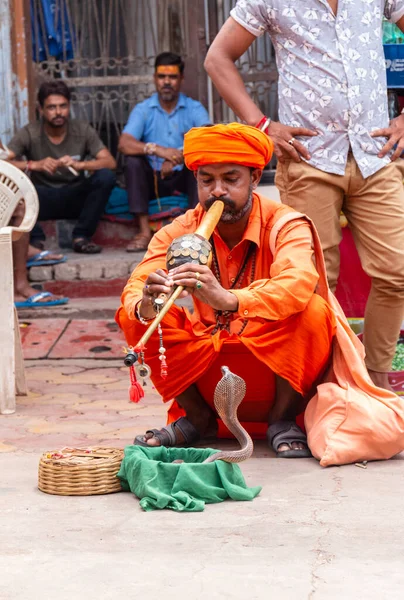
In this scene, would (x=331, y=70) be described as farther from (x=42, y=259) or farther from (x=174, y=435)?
(x=42, y=259)

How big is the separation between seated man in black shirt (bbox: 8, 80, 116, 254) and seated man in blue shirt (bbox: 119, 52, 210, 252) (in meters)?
0.17

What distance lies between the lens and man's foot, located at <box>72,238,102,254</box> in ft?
24.2

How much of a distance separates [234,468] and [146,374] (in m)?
0.44

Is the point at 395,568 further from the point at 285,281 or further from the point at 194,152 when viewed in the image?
the point at 194,152

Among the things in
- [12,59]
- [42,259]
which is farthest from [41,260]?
[12,59]

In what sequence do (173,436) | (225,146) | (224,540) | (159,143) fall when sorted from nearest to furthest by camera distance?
(224,540) < (225,146) < (173,436) < (159,143)

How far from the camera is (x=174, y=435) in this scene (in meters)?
3.98

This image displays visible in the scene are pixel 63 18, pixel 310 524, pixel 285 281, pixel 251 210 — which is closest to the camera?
pixel 310 524

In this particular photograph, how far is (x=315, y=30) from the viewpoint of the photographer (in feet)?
13.8

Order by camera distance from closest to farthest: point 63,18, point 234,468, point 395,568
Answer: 1. point 395,568
2. point 234,468
3. point 63,18

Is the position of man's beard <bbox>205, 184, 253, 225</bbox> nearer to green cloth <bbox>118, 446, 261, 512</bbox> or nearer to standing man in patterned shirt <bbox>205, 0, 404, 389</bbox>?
standing man in patterned shirt <bbox>205, 0, 404, 389</bbox>

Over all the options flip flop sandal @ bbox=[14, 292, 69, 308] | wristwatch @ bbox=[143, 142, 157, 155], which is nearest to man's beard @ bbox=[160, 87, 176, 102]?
wristwatch @ bbox=[143, 142, 157, 155]

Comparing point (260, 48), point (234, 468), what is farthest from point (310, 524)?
point (260, 48)

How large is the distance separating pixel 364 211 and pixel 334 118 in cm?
38
